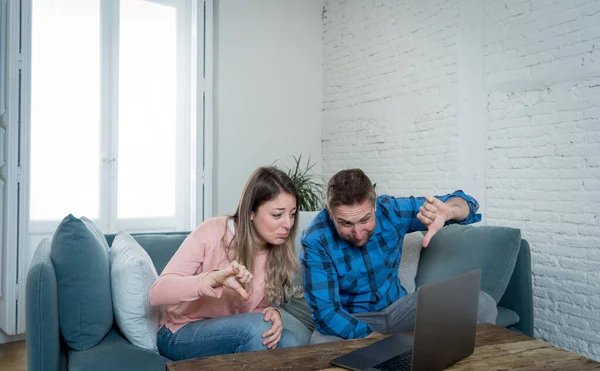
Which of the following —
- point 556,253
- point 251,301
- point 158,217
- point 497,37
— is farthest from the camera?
point 158,217

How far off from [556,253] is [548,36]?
1377 mm

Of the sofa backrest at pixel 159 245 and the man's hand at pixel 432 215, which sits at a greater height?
the man's hand at pixel 432 215

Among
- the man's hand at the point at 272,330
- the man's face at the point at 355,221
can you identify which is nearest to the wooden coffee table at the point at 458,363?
the man's hand at the point at 272,330

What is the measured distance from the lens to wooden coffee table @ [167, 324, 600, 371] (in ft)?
4.33

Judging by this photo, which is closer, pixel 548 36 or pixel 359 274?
pixel 359 274

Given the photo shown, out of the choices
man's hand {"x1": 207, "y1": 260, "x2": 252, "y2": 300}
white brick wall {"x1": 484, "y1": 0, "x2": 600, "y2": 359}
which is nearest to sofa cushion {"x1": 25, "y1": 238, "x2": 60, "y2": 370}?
man's hand {"x1": 207, "y1": 260, "x2": 252, "y2": 300}

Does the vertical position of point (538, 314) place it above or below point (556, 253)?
below

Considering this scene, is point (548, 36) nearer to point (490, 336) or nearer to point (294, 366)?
point (490, 336)

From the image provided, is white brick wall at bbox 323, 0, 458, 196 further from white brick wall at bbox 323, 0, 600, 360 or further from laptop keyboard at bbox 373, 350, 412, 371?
laptop keyboard at bbox 373, 350, 412, 371

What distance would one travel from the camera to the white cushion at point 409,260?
2.58 metres

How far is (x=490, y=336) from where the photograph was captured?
1.60 metres

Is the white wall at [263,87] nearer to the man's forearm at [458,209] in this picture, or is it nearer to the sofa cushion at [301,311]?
the sofa cushion at [301,311]

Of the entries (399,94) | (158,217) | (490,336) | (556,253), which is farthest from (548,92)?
(158,217)

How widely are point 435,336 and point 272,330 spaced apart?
74 centimetres
